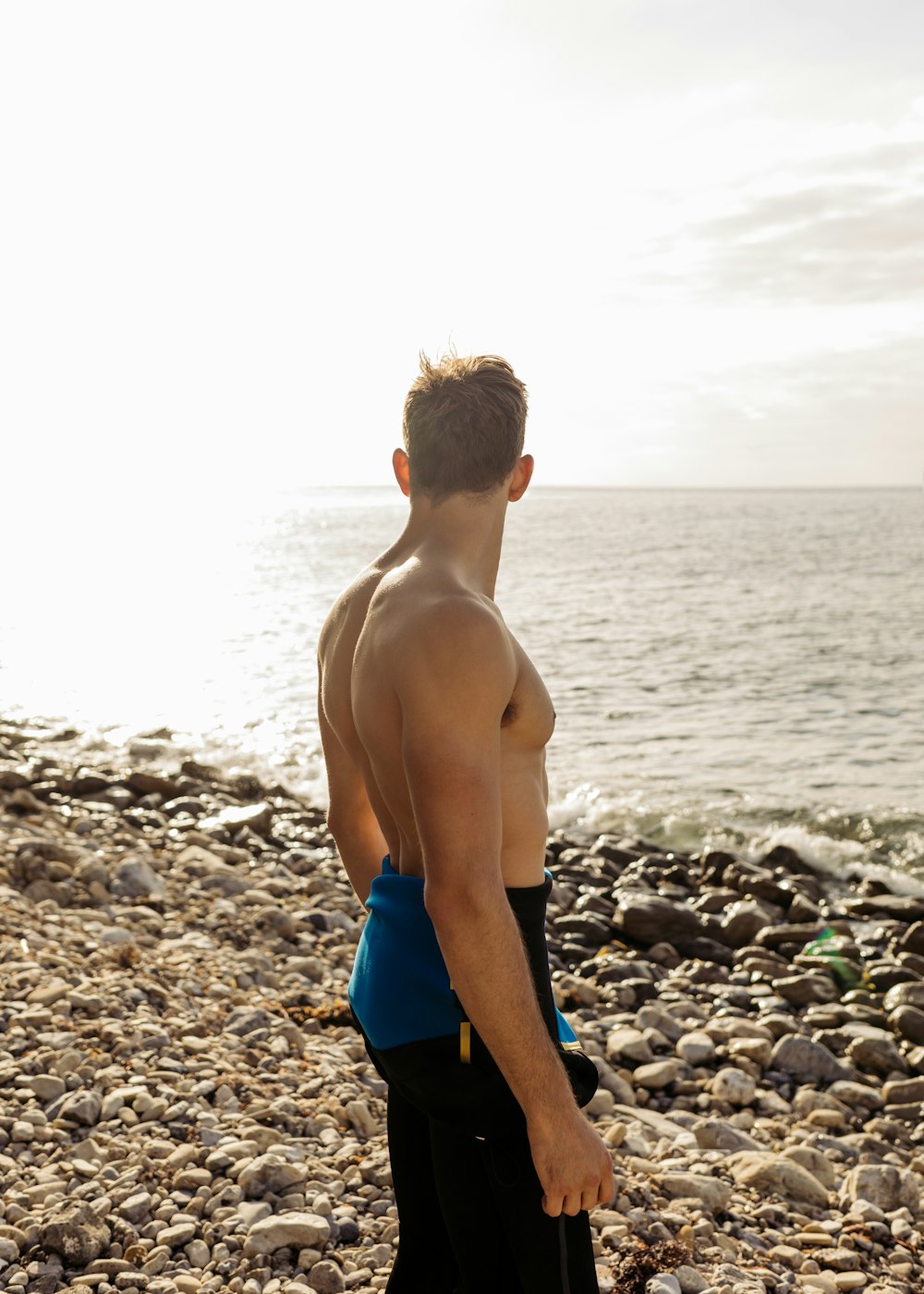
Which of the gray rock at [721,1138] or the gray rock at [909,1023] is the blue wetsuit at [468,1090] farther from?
the gray rock at [909,1023]

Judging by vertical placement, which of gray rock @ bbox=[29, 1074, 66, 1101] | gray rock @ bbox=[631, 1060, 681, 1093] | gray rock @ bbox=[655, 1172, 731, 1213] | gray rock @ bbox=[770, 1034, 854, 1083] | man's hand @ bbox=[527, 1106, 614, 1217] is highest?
man's hand @ bbox=[527, 1106, 614, 1217]

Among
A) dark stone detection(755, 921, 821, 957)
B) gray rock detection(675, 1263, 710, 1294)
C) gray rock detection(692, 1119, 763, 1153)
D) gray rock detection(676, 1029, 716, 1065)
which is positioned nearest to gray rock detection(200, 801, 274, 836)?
dark stone detection(755, 921, 821, 957)

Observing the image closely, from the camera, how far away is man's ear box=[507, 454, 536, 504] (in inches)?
108

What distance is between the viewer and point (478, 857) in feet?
7.48

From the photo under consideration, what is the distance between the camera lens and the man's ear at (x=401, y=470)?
2780 mm

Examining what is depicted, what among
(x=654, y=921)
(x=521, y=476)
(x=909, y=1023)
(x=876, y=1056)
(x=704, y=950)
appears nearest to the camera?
(x=521, y=476)

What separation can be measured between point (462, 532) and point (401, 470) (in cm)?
34

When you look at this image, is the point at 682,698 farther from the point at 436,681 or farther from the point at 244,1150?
the point at 436,681

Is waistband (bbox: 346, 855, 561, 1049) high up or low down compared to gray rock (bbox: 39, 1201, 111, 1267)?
up

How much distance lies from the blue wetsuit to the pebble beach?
4.73 feet

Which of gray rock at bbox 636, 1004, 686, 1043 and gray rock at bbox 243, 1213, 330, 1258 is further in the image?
gray rock at bbox 636, 1004, 686, 1043

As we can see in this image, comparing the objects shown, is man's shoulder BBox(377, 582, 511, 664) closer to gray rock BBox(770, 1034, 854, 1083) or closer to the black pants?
the black pants

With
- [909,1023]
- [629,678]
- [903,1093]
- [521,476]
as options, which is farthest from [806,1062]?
[629,678]

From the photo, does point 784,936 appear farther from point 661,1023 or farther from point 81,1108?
point 81,1108
